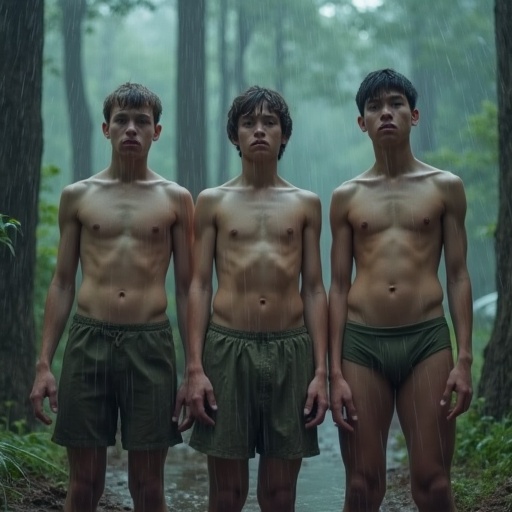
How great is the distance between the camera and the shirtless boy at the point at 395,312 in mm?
4926

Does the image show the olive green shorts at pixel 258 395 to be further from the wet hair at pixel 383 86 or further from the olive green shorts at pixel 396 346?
the wet hair at pixel 383 86

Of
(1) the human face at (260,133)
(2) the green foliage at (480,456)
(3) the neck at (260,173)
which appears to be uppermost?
(1) the human face at (260,133)

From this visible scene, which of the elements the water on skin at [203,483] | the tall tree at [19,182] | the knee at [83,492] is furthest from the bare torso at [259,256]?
the tall tree at [19,182]

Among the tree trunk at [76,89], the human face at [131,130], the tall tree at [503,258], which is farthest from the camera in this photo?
the tree trunk at [76,89]

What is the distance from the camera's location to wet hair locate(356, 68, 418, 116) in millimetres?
5309

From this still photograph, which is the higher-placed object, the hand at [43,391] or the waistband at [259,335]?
the waistband at [259,335]

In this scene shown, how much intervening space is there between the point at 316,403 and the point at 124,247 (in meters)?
1.39

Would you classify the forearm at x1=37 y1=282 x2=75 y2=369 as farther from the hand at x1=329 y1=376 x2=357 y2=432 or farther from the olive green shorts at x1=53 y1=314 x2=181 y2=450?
the hand at x1=329 y1=376 x2=357 y2=432

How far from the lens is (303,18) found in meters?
37.0

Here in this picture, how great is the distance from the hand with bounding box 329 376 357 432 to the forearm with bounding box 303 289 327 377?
0.14 m

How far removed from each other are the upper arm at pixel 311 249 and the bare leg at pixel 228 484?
3.50 ft

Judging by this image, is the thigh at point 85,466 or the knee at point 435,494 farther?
the thigh at point 85,466

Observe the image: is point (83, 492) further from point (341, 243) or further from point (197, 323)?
point (341, 243)

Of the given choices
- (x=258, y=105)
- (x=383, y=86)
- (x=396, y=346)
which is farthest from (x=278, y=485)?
(x=383, y=86)
